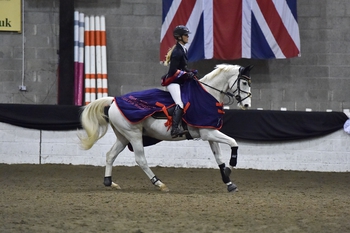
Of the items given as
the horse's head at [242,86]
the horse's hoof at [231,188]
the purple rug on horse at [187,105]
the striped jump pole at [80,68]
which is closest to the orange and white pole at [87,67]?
the striped jump pole at [80,68]

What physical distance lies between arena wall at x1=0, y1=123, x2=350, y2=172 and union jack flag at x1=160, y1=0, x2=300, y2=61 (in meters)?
1.94

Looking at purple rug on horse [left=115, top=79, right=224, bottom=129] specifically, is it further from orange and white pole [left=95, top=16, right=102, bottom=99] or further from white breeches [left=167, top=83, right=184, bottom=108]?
orange and white pole [left=95, top=16, right=102, bottom=99]

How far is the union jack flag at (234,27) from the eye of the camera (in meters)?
12.1

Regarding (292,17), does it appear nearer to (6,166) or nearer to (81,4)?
(81,4)

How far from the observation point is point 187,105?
25.9 ft

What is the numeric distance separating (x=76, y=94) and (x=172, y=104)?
4.68 metres

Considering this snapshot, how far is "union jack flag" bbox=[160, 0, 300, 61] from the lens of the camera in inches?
475

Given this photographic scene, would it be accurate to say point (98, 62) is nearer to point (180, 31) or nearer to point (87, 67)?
point (87, 67)

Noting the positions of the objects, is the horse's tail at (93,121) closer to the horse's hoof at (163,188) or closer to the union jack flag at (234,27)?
the horse's hoof at (163,188)

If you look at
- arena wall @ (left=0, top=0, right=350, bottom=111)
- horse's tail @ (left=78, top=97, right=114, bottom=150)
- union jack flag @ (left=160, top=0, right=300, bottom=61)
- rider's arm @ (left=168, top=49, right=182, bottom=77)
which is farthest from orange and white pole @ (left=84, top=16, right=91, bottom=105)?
rider's arm @ (left=168, top=49, right=182, bottom=77)

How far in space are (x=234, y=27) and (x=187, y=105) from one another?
461cm

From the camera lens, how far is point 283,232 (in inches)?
200

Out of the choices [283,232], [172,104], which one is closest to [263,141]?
[172,104]

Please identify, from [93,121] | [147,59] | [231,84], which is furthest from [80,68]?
[231,84]
